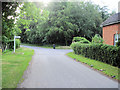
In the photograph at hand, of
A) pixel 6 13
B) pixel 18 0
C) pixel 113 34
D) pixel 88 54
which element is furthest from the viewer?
pixel 113 34

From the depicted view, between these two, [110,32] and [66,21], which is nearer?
[110,32]

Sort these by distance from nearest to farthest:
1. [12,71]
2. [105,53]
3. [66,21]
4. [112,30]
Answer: [12,71], [105,53], [112,30], [66,21]

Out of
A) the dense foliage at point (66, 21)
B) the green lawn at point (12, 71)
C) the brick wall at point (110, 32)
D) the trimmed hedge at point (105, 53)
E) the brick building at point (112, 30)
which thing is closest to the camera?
the green lawn at point (12, 71)

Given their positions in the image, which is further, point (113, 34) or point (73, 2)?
point (73, 2)

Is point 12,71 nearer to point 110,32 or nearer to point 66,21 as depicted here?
point 110,32

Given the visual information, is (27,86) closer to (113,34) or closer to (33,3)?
(33,3)

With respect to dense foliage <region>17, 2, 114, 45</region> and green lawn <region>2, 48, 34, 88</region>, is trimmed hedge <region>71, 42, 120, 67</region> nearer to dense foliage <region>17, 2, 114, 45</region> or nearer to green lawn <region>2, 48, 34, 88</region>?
green lawn <region>2, 48, 34, 88</region>

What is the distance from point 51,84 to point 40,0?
7.47 m

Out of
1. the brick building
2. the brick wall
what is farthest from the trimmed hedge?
the brick wall

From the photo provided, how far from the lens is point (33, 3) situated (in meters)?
11.4

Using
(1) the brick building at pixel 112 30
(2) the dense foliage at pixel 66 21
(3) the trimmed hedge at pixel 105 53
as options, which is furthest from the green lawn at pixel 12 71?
(2) the dense foliage at pixel 66 21

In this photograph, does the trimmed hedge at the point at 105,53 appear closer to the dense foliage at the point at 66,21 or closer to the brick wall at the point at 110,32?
the brick wall at the point at 110,32

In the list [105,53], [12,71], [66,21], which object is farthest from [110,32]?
[66,21]

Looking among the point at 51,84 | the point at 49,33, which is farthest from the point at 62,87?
the point at 49,33
